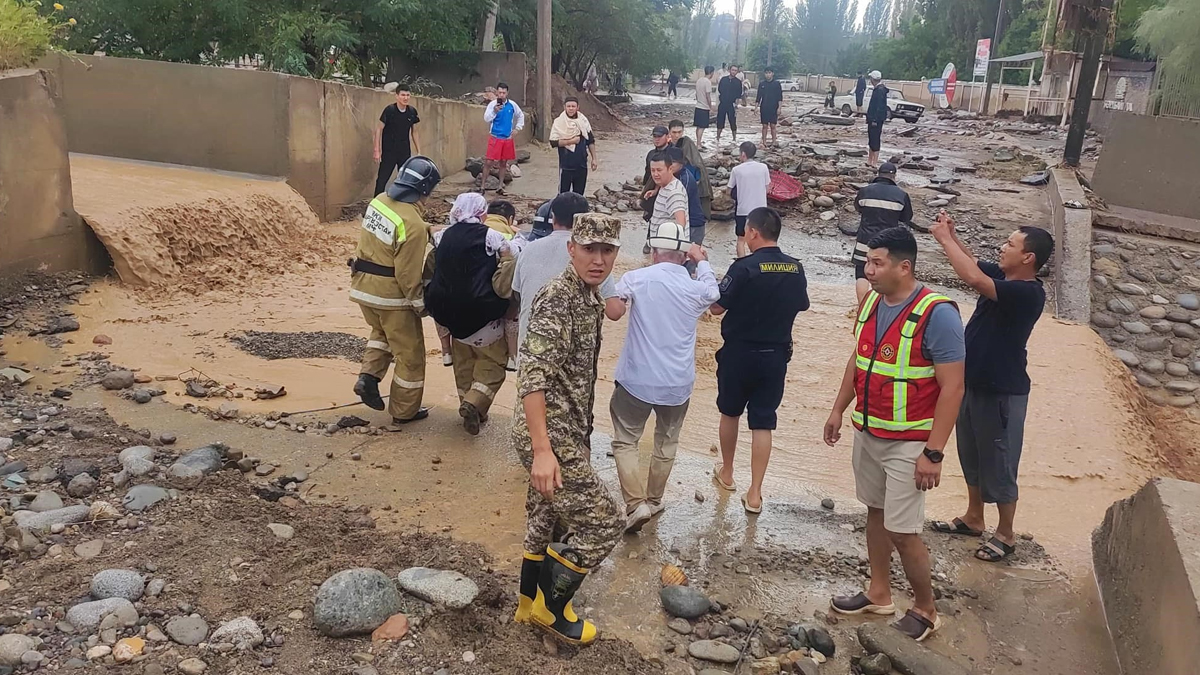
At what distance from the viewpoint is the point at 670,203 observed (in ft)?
26.3

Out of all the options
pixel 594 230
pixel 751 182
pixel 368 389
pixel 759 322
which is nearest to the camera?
pixel 594 230

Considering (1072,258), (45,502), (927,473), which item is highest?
(927,473)

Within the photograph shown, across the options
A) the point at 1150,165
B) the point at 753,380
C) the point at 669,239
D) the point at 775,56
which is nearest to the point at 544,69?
the point at 1150,165

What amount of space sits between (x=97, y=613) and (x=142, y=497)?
1087 mm

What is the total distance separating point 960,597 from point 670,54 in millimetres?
30353

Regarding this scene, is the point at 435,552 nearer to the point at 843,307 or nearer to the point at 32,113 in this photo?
the point at 32,113

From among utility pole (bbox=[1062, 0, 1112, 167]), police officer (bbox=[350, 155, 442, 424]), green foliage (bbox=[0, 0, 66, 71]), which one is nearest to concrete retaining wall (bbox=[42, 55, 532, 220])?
green foliage (bbox=[0, 0, 66, 71])

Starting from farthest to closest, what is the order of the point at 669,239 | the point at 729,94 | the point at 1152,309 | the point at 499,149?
the point at 729,94
the point at 499,149
the point at 1152,309
the point at 669,239

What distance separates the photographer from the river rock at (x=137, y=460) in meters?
4.47

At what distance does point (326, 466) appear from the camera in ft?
16.6

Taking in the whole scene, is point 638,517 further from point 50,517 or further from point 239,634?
point 50,517

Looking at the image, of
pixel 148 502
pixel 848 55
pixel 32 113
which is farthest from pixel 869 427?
pixel 848 55

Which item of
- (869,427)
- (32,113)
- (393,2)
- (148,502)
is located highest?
(393,2)

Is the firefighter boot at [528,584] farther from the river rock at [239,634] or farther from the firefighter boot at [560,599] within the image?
the river rock at [239,634]
